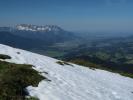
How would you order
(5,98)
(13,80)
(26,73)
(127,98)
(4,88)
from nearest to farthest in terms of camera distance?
1. (5,98)
2. (4,88)
3. (13,80)
4. (26,73)
5. (127,98)

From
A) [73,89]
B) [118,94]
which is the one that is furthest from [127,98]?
[73,89]

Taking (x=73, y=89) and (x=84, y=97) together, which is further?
(x=73, y=89)

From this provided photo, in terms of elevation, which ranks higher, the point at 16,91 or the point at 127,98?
the point at 16,91

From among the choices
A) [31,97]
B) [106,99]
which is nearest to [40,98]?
[31,97]

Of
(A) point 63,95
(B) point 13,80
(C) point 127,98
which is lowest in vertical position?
(C) point 127,98

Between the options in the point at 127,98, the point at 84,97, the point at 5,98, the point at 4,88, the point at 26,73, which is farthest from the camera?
the point at 127,98

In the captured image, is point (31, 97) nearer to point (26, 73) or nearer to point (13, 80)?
point (13, 80)
